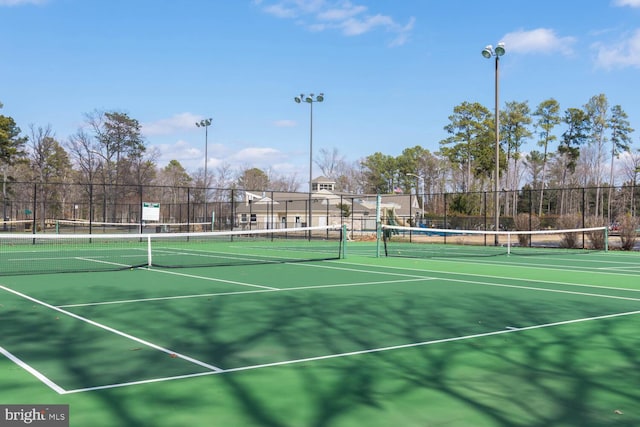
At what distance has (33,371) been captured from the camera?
4730 mm

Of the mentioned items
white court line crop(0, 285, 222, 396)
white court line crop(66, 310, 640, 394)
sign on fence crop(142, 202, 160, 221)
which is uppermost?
sign on fence crop(142, 202, 160, 221)

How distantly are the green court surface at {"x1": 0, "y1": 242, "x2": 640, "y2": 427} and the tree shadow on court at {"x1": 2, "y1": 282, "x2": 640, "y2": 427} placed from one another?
2 centimetres

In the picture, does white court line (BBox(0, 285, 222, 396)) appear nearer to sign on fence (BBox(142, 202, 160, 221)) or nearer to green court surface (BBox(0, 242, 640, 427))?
green court surface (BBox(0, 242, 640, 427))

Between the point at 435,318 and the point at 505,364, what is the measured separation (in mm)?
2321

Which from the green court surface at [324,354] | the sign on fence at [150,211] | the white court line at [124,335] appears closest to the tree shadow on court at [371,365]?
the green court surface at [324,354]

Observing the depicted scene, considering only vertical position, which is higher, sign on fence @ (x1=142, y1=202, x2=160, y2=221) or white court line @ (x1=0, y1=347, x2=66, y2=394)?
sign on fence @ (x1=142, y1=202, x2=160, y2=221)

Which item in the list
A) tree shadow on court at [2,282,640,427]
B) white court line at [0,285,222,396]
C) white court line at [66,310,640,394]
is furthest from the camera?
white court line at [0,285,222,396]

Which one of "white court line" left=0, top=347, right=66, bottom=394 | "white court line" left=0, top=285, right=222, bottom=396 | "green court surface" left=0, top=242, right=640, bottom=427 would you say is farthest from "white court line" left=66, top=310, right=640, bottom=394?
"white court line" left=0, top=285, right=222, bottom=396

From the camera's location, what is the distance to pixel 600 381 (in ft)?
14.8

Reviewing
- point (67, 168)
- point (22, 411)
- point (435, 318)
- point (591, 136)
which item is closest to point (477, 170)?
point (591, 136)

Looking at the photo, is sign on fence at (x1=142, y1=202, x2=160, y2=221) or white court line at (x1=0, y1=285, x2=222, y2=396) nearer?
white court line at (x1=0, y1=285, x2=222, y2=396)

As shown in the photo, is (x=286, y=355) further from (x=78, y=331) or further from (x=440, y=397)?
(x=78, y=331)

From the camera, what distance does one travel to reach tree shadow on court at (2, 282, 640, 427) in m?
3.75

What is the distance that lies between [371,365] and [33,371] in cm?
275
